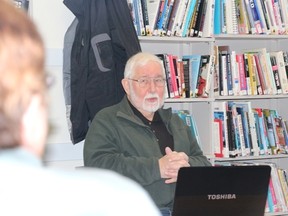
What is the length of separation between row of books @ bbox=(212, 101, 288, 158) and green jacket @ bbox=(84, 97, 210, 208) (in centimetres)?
79

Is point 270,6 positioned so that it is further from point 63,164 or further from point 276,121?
point 63,164

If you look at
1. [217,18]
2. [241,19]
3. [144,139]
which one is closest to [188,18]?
[217,18]

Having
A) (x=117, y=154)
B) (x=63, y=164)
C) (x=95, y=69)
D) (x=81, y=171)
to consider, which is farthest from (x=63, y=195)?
(x=63, y=164)

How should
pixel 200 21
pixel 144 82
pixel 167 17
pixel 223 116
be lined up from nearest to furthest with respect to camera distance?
pixel 144 82
pixel 167 17
pixel 200 21
pixel 223 116

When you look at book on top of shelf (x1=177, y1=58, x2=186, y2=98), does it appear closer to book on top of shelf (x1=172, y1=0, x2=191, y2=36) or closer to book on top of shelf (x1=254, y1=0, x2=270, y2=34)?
book on top of shelf (x1=172, y1=0, x2=191, y2=36)

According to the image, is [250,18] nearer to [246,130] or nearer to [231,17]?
[231,17]

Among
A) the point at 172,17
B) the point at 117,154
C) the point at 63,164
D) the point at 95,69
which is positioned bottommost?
the point at 63,164

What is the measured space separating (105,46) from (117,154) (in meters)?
0.77

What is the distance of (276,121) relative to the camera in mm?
4180

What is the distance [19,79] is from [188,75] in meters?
3.11

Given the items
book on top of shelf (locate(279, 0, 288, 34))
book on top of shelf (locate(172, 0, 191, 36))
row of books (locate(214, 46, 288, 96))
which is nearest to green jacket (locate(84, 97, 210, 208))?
book on top of shelf (locate(172, 0, 191, 36))

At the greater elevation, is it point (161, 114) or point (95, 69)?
point (95, 69)

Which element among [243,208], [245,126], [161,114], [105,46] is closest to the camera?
[243,208]

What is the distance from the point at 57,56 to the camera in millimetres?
3621
